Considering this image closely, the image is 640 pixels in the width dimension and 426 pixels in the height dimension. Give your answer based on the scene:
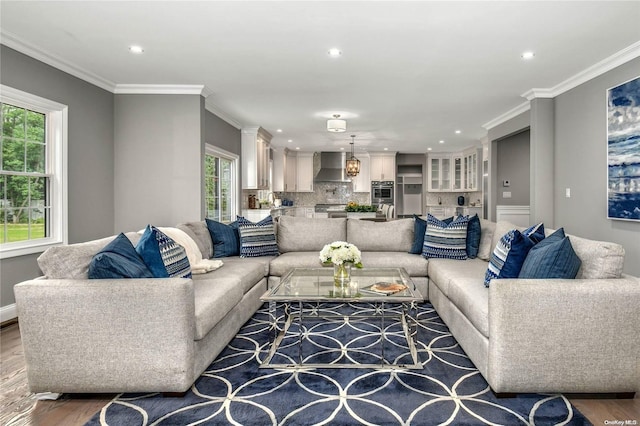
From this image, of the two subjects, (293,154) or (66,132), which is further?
(293,154)

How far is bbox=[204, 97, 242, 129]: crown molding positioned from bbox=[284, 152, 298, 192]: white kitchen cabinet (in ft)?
11.4

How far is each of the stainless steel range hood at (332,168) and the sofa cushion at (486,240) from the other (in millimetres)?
6818

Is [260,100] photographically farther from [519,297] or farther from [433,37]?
[519,297]

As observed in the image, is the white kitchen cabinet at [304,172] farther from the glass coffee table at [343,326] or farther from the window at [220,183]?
the glass coffee table at [343,326]

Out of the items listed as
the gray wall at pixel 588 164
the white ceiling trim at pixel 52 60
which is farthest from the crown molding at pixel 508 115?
the white ceiling trim at pixel 52 60

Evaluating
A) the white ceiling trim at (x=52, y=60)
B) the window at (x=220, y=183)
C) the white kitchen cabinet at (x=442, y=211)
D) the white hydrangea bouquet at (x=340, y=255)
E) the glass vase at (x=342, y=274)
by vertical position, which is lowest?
the glass vase at (x=342, y=274)

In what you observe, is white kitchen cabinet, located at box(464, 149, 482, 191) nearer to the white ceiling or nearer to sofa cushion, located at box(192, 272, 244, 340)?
the white ceiling

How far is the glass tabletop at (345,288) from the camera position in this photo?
102 inches

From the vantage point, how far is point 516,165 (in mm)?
7961

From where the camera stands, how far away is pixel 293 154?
11.0m

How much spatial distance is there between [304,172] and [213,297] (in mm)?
8667

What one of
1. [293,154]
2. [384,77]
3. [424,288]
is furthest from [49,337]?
[293,154]

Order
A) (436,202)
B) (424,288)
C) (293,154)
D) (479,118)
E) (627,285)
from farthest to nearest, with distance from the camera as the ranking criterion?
(436,202)
(293,154)
(479,118)
(424,288)
(627,285)

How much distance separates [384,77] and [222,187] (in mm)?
3730
